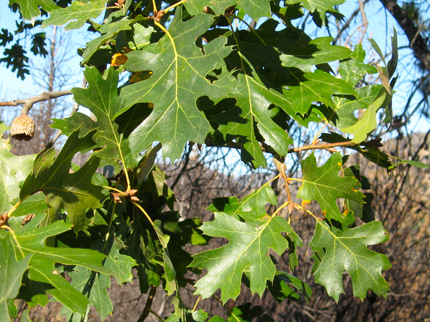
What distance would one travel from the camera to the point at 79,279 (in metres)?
1.04

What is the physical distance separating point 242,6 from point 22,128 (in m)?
0.73

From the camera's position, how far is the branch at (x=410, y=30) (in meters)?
2.94

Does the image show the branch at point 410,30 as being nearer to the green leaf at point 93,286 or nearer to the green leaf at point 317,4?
the green leaf at point 317,4

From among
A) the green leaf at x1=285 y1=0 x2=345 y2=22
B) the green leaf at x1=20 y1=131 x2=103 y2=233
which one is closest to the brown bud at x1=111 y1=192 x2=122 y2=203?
the green leaf at x1=20 y1=131 x2=103 y2=233

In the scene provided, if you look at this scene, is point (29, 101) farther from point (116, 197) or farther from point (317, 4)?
point (317, 4)

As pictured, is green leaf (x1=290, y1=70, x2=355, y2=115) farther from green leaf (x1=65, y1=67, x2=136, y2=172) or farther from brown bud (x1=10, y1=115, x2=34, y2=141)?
brown bud (x1=10, y1=115, x2=34, y2=141)

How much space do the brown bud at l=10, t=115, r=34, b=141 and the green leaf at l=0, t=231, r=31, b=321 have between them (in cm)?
44

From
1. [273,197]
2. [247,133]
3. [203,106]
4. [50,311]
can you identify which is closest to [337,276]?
[273,197]

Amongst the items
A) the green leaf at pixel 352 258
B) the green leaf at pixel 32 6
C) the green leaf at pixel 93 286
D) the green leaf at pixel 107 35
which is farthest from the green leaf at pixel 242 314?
the green leaf at pixel 32 6

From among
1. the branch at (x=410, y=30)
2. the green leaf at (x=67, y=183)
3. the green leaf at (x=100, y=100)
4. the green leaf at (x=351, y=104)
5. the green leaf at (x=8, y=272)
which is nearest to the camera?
the green leaf at (x=8, y=272)

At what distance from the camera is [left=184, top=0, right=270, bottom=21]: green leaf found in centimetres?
94

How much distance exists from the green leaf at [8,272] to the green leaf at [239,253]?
1.51 ft

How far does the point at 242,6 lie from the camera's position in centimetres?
95

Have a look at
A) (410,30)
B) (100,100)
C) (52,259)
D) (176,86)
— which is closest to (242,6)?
(176,86)
